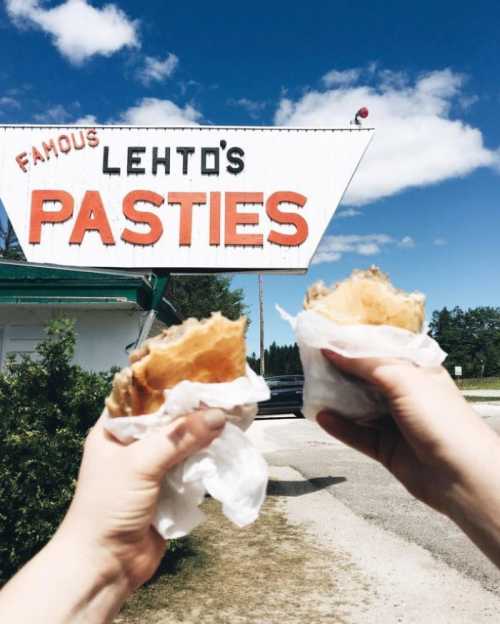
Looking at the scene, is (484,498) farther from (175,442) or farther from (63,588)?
(63,588)

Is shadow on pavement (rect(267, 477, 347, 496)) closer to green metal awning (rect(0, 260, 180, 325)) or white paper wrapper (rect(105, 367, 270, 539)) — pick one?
green metal awning (rect(0, 260, 180, 325))

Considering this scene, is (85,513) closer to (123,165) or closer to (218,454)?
(218,454)

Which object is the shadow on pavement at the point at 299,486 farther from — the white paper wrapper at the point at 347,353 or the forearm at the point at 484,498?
the forearm at the point at 484,498

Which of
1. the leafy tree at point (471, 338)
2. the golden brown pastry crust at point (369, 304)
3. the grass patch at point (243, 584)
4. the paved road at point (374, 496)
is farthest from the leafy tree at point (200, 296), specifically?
the leafy tree at point (471, 338)

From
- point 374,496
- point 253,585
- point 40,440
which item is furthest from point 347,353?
point 374,496

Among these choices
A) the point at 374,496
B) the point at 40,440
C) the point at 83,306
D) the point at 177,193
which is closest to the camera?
the point at 40,440
